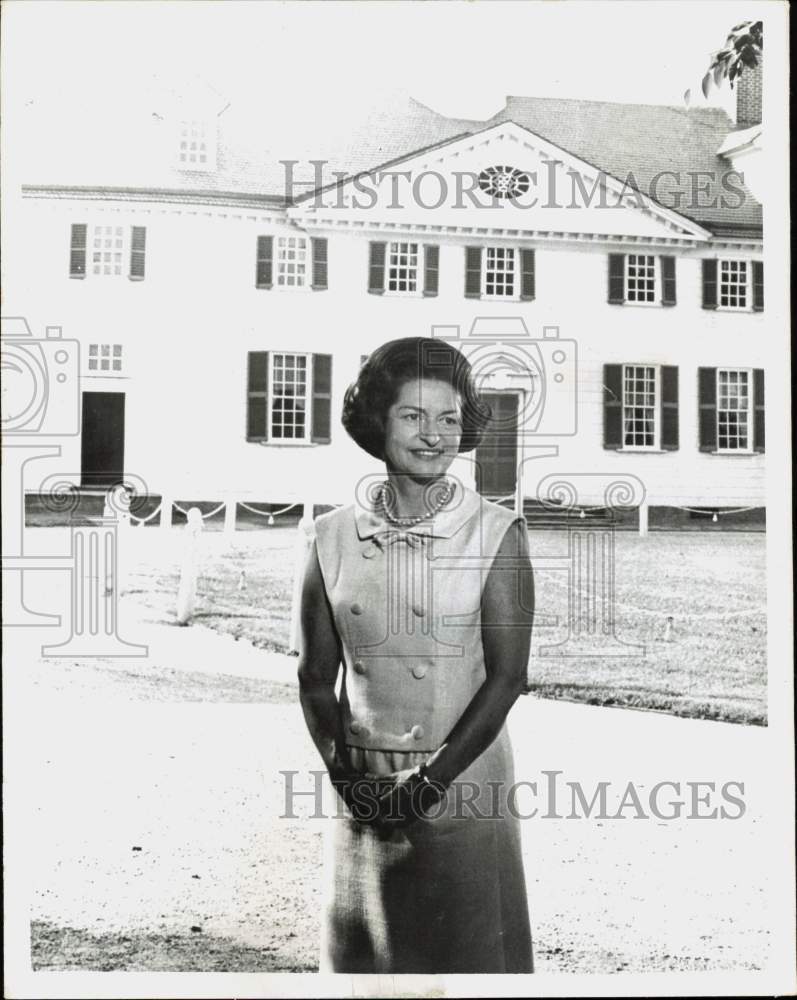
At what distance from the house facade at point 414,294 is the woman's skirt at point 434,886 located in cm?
112

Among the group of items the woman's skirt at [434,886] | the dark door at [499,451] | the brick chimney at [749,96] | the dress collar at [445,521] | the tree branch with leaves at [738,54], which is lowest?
the woman's skirt at [434,886]

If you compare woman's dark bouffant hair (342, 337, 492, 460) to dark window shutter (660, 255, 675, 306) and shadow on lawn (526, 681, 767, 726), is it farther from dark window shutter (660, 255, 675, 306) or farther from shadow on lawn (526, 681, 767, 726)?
shadow on lawn (526, 681, 767, 726)

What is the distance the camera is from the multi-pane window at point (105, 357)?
422cm

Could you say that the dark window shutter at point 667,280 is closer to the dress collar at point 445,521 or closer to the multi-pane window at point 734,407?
the multi-pane window at point 734,407

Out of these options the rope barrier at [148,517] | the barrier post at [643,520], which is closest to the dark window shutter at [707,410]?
the barrier post at [643,520]

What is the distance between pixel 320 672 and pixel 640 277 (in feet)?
6.44

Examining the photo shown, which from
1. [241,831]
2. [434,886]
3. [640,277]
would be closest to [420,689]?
[434,886]

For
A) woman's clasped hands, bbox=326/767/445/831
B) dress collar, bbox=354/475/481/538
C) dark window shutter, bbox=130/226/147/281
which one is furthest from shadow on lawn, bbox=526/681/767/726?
dark window shutter, bbox=130/226/147/281

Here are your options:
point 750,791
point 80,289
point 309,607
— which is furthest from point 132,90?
point 750,791

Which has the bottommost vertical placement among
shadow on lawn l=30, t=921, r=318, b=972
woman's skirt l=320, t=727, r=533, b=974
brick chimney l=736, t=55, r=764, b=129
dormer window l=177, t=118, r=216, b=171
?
shadow on lawn l=30, t=921, r=318, b=972

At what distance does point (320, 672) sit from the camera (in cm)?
407

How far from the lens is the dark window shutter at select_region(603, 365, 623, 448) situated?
4.25 m

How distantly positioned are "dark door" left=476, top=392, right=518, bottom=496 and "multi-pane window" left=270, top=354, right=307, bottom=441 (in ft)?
2.27

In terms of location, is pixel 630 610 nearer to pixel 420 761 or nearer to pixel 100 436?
pixel 420 761
